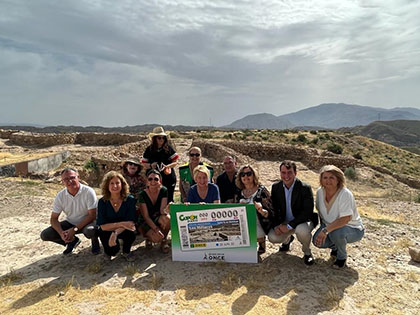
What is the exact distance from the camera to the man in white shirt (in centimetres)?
442

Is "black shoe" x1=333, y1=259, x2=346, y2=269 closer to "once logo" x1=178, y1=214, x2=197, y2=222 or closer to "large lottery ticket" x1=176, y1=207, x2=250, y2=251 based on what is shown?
"large lottery ticket" x1=176, y1=207, x2=250, y2=251

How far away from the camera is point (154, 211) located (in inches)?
181

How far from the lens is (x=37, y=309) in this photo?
3.34 meters

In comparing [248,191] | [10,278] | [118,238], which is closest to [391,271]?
[248,191]

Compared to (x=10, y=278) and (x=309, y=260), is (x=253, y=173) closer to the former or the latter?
(x=309, y=260)

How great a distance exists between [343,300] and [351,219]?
107 cm

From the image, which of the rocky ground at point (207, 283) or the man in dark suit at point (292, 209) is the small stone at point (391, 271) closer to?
the rocky ground at point (207, 283)

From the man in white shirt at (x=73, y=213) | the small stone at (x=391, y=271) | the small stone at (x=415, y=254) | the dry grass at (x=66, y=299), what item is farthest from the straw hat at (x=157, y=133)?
the small stone at (x=415, y=254)

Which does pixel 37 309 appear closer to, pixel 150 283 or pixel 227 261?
pixel 150 283

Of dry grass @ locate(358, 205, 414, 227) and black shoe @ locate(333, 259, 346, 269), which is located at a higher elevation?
black shoe @ locate(333, 259, 346, 269)

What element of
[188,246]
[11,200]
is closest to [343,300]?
[188,246]

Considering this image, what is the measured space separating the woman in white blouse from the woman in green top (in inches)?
93.1

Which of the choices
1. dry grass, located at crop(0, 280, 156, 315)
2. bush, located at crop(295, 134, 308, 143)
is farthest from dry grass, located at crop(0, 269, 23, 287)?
bush, located at crop(295, 134, 308, 143)

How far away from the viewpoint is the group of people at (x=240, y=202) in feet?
12.9
